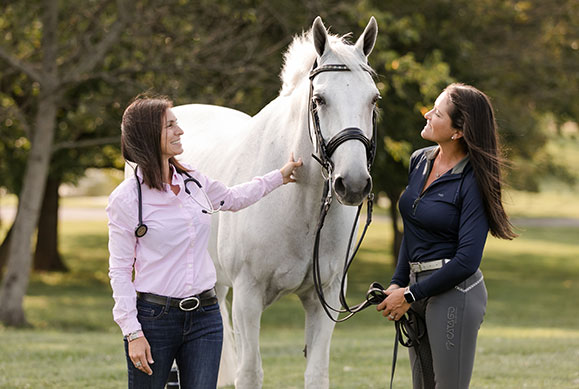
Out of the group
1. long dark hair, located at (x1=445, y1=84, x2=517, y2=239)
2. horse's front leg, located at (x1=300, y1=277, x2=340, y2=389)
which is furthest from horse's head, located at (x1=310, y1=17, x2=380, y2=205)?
horse's front leg, located at (x1=300, y1=277, x2=340, y2=389)

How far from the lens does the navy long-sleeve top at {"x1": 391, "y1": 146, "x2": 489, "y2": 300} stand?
10.8ft

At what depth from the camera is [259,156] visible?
455 cm

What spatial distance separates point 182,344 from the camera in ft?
10.7

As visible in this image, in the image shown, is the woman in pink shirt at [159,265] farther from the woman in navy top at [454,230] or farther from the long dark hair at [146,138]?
the woman in navy top at [454,230]

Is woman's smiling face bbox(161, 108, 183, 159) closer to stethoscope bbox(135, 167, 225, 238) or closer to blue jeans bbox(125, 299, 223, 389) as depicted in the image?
stethoscope bbox(135, 167, 225, 238)

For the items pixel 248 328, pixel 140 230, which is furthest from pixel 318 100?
pixel 248 328

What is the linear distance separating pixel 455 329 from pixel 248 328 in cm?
135

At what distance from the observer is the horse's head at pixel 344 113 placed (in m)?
3.41

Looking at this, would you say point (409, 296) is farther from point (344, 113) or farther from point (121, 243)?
point (121, 243)

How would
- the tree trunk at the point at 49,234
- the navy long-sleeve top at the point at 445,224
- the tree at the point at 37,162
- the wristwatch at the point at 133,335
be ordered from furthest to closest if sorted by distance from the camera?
the tree trunk at the point at 49,234 → the tree at the point at 37,162 → the navy long-sleeve top at the point at 445,224 → the wristwatch at the point at 133,335

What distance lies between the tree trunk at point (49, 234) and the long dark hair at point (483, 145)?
16402mm

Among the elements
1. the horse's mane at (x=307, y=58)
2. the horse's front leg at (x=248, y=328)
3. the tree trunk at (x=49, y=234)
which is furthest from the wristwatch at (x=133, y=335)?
the tree trunk at (x=49, y=234)

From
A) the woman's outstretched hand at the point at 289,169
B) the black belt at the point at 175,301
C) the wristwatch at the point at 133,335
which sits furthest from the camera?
the woman's outstretched hand at the point at 289,169

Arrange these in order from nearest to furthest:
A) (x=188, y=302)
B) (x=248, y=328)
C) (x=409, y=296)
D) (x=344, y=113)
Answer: (x=188, y=302)
(x=409, y=296)
(x=344, y=113)
(x=248, y=328)
